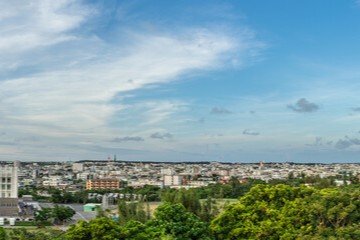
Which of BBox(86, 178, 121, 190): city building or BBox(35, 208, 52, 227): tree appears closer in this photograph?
BBox(35, 208, 52, 227): tree

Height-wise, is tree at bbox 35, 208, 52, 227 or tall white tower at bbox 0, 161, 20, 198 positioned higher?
tall white tower at bbox 0, 161, 20, 198

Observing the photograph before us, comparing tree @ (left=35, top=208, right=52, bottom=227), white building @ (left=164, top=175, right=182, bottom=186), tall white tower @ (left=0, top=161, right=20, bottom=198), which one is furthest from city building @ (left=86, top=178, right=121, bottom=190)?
tree @ (left=35, top=208, right=52, bottom=227)

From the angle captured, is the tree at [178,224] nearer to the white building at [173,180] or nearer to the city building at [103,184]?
the city building at [103,184]

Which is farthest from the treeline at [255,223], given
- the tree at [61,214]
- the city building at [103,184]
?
the city building at [103,184]

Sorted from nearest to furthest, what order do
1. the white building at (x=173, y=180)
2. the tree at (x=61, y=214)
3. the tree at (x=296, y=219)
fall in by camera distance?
the tree at (x=296, y=219) < the tree at (x=61, y=214) < the white building at (x=173, y=180)

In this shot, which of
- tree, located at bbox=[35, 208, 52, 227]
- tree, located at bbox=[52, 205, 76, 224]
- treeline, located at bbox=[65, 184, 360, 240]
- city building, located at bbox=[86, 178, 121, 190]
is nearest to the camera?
treeline, located at bbox=[65, 184, 360, 240]

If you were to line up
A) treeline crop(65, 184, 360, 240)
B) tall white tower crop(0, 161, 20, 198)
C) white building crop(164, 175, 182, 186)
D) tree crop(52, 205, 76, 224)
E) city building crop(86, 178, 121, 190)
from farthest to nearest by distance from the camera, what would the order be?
white building crop(164, 175, 182, 186) < city building crop(86, 178, 121, 190) < tall white tower crop(0, 161, 20, 198) < tree crop(52, 205, 76, 224) < treeline crop(65, 184, 360, 240)

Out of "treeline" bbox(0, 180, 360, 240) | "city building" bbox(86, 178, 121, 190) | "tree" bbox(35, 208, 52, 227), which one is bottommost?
"tree" bbox(35, 208, 52, 227)


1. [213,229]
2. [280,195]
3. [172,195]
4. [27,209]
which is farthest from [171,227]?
[27,209]

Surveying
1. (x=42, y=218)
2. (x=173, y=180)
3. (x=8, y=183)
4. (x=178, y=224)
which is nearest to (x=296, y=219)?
(x=178, y=224)

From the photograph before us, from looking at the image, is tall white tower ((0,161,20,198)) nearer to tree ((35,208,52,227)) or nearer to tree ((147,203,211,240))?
tree ((35,208,52,227))

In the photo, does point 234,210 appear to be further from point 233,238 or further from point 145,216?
point 145,216

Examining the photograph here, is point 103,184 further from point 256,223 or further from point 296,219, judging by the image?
point 296,219

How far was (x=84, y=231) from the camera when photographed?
17938mm
